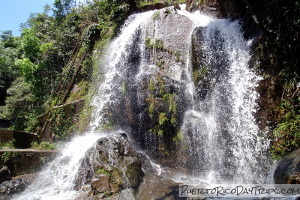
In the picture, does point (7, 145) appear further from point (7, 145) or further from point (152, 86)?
point (152, 86)

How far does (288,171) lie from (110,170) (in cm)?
453

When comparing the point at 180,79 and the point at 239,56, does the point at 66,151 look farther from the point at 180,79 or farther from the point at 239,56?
the point at 239,56

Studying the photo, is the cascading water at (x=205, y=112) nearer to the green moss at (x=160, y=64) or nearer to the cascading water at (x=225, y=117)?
the cascading water at (x=225, y=117)

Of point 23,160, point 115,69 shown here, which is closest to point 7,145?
point 23,160

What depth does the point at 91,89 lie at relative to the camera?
13.2 meters

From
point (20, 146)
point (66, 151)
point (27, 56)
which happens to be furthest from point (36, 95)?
point (66, 151)

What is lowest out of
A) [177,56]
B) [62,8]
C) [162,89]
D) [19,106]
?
[19,106]

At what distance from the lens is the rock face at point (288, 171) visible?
4836mm

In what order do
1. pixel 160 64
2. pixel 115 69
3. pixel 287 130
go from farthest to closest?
pixel 115 69, pixel 160 64, pixel 287 130

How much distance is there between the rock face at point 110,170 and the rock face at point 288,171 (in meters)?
3.69

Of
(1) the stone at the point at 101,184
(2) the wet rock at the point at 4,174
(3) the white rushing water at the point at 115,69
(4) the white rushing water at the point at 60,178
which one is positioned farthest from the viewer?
(3) the white rushing water at the point at 115,69

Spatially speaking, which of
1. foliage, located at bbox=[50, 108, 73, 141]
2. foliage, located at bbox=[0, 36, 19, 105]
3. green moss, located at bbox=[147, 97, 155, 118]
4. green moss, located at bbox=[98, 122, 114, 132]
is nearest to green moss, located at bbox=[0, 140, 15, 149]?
foliage, located at bbox=[50, 108, 73, 141]

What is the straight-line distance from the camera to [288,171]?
5105 millimetres

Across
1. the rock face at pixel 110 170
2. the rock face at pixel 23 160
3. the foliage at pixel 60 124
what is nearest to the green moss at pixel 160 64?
the rock face at pixel 110 170
